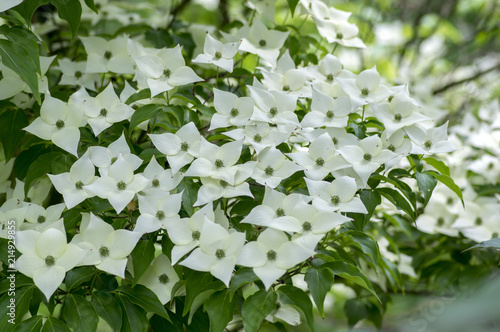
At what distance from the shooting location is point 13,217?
0.84 metres

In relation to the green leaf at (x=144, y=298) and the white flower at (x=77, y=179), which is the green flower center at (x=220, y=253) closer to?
the green leaf at (x=144, y=298)

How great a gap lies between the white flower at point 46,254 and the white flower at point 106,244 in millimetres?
23

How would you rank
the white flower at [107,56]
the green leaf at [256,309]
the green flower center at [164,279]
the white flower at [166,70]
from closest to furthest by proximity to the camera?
the green leaf at [256,309]
the green flower center at [164,279]
the white flower at [166,70]
the white flower at [107,56]

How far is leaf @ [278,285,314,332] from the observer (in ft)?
2.41

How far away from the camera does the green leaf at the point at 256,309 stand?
2.36 ft

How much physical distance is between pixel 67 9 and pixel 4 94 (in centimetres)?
19

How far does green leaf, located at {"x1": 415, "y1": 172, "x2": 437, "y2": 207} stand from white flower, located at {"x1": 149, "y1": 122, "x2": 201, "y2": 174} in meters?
0.37

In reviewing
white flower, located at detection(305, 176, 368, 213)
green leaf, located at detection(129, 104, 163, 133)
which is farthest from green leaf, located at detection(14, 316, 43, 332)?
white flower, located at detection(305, 176, 368, 213)

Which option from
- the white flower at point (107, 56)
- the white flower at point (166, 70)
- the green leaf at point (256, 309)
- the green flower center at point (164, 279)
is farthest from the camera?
the white flower at point (107, 56)

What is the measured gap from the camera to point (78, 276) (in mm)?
789

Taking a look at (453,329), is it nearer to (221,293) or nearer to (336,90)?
(221,293)

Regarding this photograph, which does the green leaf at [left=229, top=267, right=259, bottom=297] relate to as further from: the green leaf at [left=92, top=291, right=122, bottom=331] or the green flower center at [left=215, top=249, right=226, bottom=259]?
the green leaf at [left=92, top=291, right=122, bottom=331]

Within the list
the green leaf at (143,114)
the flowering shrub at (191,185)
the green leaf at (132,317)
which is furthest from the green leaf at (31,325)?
the green leaf at (143,114)

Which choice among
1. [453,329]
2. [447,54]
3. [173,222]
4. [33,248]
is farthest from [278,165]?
[447,54]
